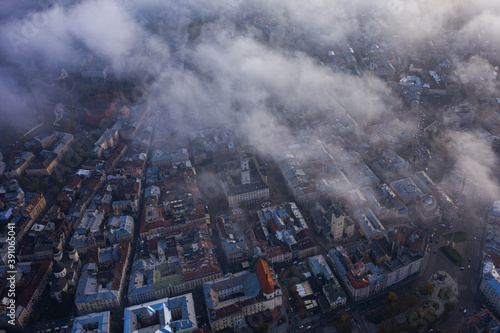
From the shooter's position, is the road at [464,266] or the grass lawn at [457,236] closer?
the road at [464,266]

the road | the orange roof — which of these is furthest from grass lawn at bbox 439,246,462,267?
the orange roof

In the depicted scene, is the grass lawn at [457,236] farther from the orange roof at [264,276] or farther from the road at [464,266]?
the orange roof at [264,276]

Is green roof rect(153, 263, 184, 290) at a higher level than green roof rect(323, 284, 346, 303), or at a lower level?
higher

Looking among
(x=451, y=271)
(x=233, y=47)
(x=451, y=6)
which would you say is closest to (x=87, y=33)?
(x=233, y=47)

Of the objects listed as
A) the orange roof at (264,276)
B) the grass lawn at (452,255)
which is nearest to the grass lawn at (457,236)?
the grass lawn at (452,255)

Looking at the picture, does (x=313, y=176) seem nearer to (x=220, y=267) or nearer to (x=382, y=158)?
(x=382, y=158)

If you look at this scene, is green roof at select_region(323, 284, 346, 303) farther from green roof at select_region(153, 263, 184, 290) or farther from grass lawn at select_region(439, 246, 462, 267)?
green roof at select_region(153, 263, 184, 290)
